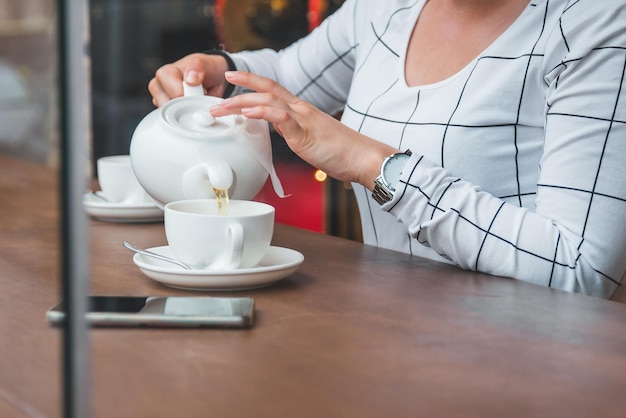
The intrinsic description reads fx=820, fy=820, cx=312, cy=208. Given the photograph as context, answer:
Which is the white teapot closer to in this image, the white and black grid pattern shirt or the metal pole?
the white and black grid pattern shirt

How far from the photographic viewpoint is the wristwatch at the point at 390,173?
3.10 feet

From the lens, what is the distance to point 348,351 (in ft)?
1.84

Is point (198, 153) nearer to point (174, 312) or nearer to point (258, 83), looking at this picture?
point (258, 83)

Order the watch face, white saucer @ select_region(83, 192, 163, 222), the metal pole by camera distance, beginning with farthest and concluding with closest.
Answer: white saucer @ select_region(83, 192, 163, 222)
the watch face
the metal pole

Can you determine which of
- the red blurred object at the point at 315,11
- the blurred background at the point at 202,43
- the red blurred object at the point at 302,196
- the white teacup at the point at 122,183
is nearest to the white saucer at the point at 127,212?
the white teacup at the point at 122,183

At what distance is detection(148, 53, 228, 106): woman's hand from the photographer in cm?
117

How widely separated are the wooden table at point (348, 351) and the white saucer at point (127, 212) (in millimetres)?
216

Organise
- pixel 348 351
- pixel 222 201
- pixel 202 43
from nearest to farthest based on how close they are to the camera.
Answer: pixel 348 351
pixel 222 201
pixel 202 43

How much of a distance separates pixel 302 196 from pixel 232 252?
2.16 meters

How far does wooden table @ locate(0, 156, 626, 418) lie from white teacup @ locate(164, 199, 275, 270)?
34 millimetres

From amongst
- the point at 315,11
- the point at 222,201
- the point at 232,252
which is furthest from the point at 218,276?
the point at 315,11

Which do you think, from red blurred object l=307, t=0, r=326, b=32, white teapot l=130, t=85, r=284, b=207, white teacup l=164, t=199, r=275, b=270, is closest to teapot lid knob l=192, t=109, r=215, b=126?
white teapot l=130, t=85, r=284, b=207

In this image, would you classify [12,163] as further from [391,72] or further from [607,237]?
[607,237]

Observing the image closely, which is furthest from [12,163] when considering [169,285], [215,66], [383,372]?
[383,372]
